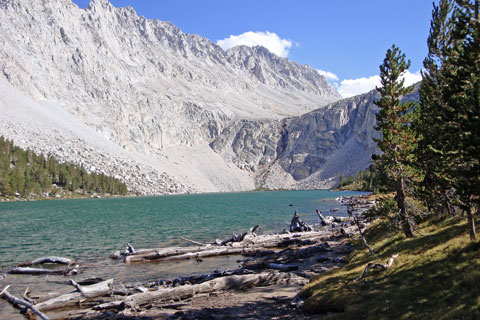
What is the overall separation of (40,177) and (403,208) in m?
141

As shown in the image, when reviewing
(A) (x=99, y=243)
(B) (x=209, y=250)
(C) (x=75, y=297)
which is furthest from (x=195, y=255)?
(A) (x=99, y=243)

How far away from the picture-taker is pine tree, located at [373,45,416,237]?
21.7 metres

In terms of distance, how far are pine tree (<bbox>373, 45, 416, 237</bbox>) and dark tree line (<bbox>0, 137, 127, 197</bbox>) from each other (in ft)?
433

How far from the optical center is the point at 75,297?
18188mm

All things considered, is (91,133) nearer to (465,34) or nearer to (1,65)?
(1,65)

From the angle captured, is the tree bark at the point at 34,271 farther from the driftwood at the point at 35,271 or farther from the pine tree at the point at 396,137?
the pine tree at the point at 396,137

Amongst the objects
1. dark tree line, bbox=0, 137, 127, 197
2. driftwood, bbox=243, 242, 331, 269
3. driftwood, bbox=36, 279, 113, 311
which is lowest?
driftwood, bbox=243, 242, 331, 269

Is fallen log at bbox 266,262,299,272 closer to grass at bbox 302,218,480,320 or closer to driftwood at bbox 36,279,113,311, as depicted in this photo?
grass at bbox 302,218,480,320

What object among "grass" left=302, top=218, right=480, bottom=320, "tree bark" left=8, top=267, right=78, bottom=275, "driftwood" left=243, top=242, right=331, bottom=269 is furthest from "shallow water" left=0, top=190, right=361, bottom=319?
"grass" left=302, top=218, right=480, bottom=320

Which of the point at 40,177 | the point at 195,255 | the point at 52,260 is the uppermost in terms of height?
the point at 40,177

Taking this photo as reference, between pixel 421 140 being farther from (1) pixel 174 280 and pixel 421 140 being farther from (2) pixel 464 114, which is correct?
(1) pixel 174 280

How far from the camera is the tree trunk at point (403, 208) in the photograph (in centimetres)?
2083

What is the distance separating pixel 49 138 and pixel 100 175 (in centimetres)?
3005

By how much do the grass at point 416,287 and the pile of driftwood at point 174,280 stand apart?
18.4 feet
